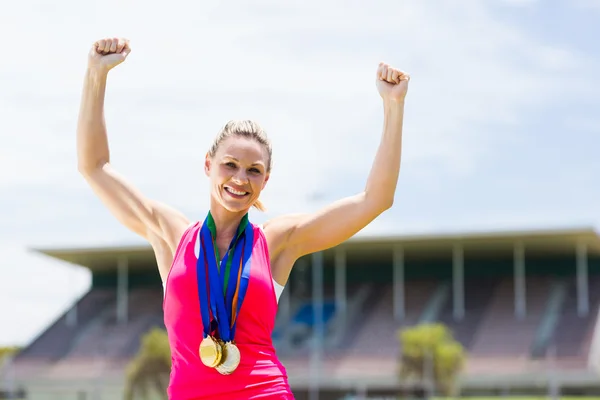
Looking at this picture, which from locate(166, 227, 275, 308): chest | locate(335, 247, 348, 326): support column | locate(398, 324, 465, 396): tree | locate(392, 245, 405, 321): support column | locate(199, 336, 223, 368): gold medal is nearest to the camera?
locate(199, 336, 223, 368): gold medal

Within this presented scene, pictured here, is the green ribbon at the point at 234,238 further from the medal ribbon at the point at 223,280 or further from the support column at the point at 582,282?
the support column at the point at 582,282

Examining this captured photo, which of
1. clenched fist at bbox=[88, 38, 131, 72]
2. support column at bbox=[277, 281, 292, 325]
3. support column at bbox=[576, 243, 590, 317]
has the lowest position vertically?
support column at bbox=[277, 281, 292, 325]

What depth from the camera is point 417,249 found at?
3997 cm

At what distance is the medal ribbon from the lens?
8.69 feet

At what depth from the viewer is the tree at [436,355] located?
104ft

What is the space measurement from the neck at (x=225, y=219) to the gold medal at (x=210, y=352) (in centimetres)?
33

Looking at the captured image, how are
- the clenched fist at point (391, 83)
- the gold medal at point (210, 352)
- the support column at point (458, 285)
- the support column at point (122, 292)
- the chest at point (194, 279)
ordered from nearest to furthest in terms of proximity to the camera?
1. the gold medal at point (210, 352)
2. the chest at point (194, 279)
3. the clenched fist at point (391, 83)
4. the support column at point (458, 285)
5. the support column at point (122, 292)

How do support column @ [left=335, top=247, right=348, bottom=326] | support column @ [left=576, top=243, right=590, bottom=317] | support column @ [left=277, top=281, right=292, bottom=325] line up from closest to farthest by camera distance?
support column @ [left=576, top=243, right=590, bottom=317], support column @ [left=277, top=281, right=292, bottom=325], support column @ [left=335, top=247, right=348, bottom=326]

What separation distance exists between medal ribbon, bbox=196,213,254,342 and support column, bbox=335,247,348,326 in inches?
1431

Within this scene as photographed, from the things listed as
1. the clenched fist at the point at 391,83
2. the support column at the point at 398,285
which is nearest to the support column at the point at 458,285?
the support column at the point at 398,285

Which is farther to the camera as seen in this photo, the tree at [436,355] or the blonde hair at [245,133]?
the tree at [436,355]

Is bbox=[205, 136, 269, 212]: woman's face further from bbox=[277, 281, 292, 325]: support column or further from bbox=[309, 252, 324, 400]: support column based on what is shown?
bbox=[277, 281, 292, 325]: support column

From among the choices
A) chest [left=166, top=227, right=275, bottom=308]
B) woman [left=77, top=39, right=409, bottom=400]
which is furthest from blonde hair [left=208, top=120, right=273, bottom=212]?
chest [left=166, top=227, right=275, bottom=308]

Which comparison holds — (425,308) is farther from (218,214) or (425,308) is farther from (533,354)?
(218,214)
